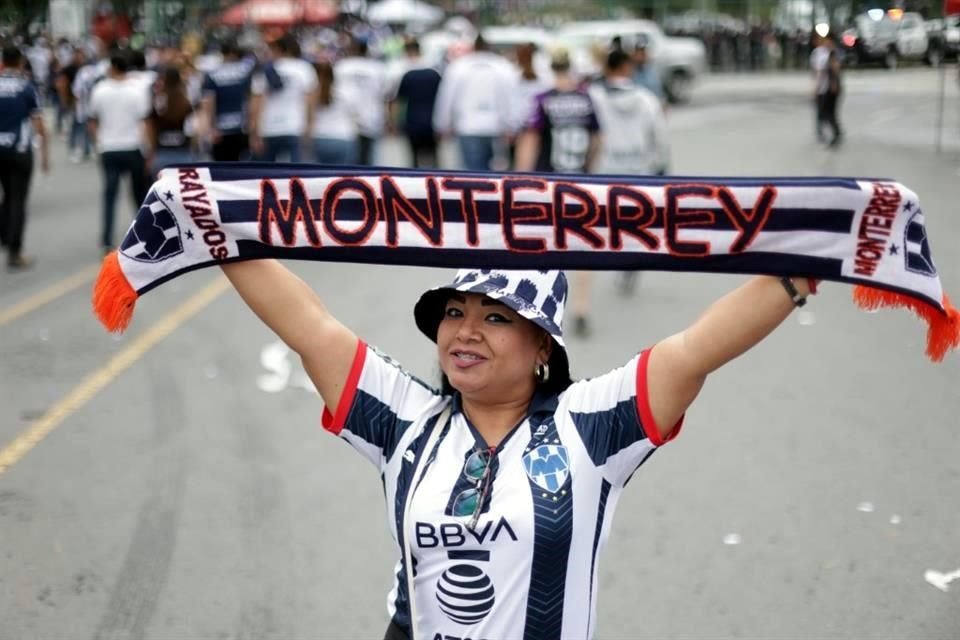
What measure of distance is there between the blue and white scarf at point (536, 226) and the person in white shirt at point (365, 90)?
1233 cm

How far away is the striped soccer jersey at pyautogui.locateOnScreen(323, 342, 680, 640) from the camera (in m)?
2.83

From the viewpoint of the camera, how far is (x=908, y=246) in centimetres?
266

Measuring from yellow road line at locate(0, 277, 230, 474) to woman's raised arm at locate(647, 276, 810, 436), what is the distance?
4.75 meters

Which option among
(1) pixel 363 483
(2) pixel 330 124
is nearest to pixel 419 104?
(2) pixel 330 124

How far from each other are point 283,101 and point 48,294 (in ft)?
12.0

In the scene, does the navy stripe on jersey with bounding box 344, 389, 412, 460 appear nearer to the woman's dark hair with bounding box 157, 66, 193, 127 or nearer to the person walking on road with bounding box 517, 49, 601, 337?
the person walking on road with bounding box 517, 49, 601, 337

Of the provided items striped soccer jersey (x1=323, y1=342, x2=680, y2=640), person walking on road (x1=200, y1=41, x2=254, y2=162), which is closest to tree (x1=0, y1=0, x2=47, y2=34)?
person walking on road (x1=200, y1=41, x2=254, y2=162)

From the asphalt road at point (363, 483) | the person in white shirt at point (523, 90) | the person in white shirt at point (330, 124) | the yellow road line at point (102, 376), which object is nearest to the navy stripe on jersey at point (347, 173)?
the asphalt road at point (363, 483)

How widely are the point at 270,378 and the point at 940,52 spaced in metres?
4.38

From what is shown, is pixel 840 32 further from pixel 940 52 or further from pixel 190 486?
pixel 190 486

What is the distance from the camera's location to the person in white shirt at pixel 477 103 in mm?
14125

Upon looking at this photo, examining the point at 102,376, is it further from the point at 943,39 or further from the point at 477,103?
the point at 477,103

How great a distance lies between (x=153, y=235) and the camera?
9.79 ft

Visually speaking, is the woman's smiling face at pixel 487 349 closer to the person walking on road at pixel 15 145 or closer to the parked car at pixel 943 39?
the parked car at pixel 943 39
